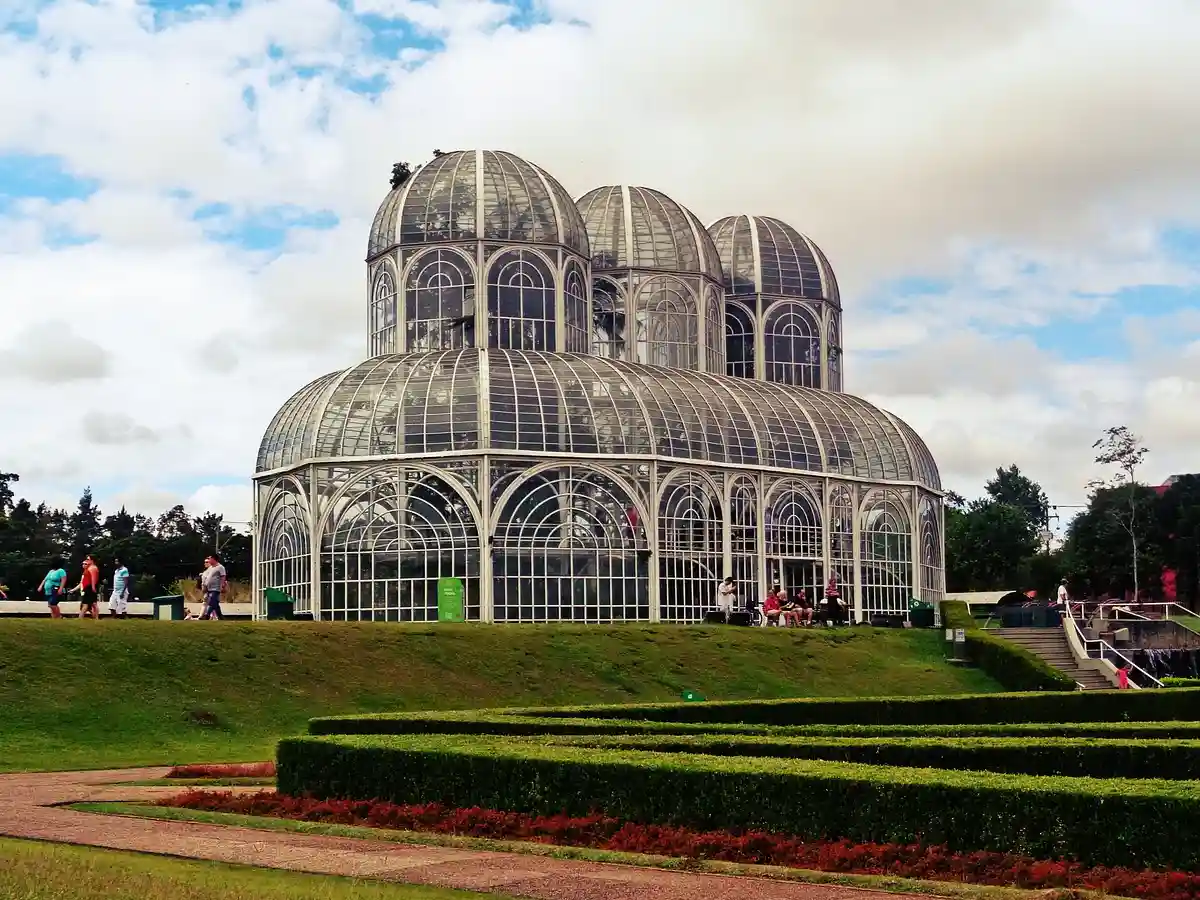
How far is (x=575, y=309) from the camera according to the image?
69812 millimetres

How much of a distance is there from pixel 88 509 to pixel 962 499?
8161 cm

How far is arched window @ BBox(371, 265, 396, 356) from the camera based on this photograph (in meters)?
68.4

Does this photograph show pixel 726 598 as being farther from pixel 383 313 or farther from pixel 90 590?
pixel 90 590

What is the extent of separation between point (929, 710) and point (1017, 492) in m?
136

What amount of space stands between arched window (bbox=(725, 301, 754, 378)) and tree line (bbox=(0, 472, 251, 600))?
117 ft

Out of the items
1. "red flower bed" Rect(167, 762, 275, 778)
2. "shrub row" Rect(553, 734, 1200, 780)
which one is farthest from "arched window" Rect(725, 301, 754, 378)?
"shrub row" Rect(553, 734, 1200, 780)

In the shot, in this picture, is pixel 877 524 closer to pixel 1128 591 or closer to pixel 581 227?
pixel 581 227

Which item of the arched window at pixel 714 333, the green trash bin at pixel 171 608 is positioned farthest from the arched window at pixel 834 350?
the green trash bin at pixel 171 608

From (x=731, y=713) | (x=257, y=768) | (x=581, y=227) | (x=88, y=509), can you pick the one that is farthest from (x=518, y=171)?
(x=88, y=509)

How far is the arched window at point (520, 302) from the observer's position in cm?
6700

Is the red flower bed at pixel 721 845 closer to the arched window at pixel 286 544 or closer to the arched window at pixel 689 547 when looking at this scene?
the arched window at pixel 286 544

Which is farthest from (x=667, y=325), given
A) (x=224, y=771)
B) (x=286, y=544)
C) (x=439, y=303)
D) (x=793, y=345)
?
(x=224, y=771)

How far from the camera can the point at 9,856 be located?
18.3 m

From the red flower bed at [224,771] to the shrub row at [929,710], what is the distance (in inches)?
187
